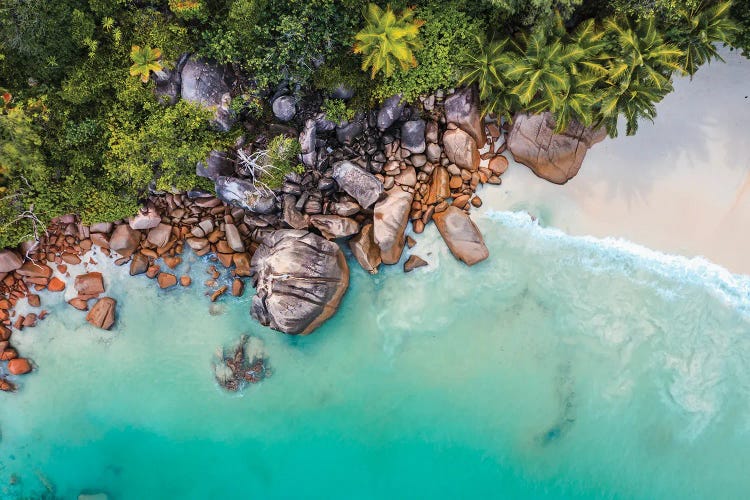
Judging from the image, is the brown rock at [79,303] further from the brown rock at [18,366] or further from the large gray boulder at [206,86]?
the large gray boulder at [206,86]

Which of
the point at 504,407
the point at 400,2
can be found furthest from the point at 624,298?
the point at 400,2

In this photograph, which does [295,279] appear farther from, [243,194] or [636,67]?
[636,67]

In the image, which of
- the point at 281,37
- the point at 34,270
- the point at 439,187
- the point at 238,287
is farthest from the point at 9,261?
the point at 439,187

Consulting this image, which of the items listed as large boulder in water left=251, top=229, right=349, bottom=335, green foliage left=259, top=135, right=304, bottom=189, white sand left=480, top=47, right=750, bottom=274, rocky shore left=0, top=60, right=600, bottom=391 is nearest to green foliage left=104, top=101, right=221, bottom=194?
rocky shore left=0, top=60, right=600, bottom=391

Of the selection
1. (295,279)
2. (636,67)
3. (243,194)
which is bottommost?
(295,279)

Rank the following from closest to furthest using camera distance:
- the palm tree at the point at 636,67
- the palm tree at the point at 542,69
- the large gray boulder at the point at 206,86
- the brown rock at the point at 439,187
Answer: the palm tree at the point at 636,67 → the palm tree at the point at 542,69 → the large gray boulder at the point at 206,86 → the brown rock at the point at 439,187

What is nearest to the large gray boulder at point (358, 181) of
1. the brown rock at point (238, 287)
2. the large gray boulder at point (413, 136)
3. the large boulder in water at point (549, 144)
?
the large gray boulder at point (413, 136)
